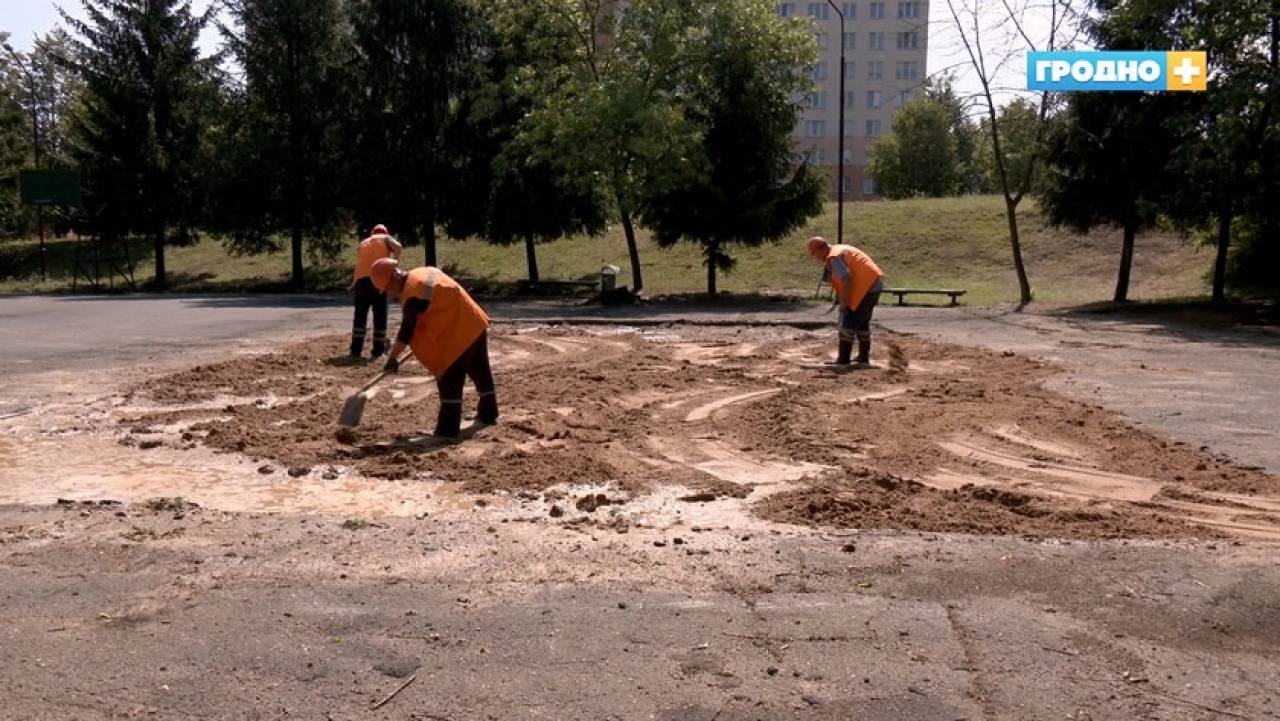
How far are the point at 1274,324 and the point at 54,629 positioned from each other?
73.6 ft

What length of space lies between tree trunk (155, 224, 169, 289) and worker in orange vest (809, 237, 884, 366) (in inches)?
1221

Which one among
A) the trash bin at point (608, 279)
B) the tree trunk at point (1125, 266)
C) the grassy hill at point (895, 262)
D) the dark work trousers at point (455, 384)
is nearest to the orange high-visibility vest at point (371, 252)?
the dark work trousers at point (455, 384)

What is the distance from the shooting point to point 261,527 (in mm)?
6105

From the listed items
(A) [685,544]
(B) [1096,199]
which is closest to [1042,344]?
(B) [1096,199]

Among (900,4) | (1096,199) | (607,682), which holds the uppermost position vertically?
(900,4)

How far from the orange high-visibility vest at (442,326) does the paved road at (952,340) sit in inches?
181

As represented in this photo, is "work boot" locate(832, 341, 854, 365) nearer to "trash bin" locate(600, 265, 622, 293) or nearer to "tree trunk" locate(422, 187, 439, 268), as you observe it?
"trash bin" locate(600, 265, 622, 293)

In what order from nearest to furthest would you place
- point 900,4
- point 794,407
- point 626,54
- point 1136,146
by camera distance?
point 794,407, point 1136,146, point 626,54, point 900,4

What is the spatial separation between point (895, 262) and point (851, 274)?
22570 mm

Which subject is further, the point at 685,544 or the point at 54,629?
the point at 685,544

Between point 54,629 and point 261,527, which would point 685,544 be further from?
point 54,629

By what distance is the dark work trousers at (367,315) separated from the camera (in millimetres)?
13797

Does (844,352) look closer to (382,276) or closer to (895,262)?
(382,276)

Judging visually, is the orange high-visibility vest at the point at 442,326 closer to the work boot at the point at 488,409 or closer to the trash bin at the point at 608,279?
the work boot at the point at 488,409
